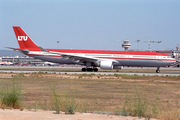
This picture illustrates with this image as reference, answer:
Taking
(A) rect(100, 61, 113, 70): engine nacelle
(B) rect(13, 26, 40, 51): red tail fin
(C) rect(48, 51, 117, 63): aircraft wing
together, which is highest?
(B) rect(13, 26, 40, 51): red tail fin

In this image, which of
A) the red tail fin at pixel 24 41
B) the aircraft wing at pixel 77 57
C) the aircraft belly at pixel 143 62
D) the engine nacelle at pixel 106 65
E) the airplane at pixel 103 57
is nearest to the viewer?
the engine nacelle at pixel 106 65

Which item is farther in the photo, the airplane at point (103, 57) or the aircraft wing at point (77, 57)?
the airplane at point (103, 57)

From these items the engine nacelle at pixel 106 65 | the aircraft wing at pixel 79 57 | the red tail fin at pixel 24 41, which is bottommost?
the engine nacelle at pixel 106 65

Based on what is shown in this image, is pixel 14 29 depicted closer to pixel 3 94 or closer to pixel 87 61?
pixel 87 61

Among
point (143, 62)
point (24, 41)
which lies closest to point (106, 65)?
point (143, 62)

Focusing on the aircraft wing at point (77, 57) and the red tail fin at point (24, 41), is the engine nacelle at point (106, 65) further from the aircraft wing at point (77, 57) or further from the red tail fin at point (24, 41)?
the red tail fin at point (24, 41)

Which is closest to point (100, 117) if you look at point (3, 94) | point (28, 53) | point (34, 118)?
point (34, 118)

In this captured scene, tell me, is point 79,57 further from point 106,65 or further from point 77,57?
point 106,65

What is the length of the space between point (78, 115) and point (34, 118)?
5.70ft

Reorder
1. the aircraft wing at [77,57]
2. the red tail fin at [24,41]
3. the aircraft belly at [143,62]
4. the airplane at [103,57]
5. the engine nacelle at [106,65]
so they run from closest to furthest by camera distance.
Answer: the engine nacelle at [106,65]
the aircraft wing at [77,57]
the airplane at [103,57]
the aircraft belly at [143,62]
the red tail fin at [24,41]

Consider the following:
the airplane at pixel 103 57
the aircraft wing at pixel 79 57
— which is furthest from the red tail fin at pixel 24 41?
the aircraft wing at pixel 79 57

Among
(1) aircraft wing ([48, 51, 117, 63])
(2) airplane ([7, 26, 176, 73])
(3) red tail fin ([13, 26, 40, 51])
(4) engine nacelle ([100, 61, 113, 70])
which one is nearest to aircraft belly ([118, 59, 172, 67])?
(2) airplane ([7, 26, 176, 73])

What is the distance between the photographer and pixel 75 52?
158 feet

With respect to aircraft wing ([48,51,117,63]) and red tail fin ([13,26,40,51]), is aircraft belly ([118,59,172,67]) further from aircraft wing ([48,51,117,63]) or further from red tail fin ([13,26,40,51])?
red tail fin ([13,26,40,51])
